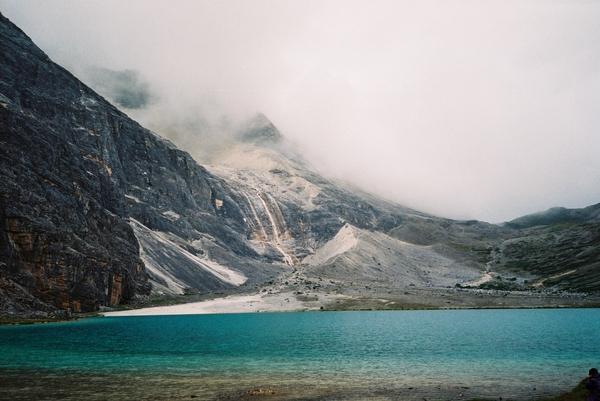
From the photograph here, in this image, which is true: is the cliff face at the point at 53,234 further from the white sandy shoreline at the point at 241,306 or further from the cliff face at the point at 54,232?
the white sandy shoreline at the point at 241,306

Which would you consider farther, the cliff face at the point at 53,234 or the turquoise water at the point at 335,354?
the cliff face at the point at 53,234

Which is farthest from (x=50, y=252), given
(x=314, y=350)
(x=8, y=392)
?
(x=8, y=392)

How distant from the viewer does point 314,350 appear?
6850 cm

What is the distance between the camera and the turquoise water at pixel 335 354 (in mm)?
47094

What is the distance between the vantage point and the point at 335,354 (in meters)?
64.0

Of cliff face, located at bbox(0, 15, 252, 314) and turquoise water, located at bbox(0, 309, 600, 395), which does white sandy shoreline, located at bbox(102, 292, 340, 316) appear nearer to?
cliff face, located at bbox(0, 15, 252, 314)

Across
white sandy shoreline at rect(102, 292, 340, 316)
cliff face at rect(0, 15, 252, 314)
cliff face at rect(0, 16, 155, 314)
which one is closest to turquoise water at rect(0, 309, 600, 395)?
cliff face at rect(0, 15, 252, 314)

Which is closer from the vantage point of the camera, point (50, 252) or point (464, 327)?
point (464, 327)

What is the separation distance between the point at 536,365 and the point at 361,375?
61.9 ft

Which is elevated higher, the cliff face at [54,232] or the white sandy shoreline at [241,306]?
the cliff face at [54,232]

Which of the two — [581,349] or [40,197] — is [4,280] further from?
[581,349]

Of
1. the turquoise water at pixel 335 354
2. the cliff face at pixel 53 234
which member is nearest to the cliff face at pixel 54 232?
the cliff face at pixel 53 234

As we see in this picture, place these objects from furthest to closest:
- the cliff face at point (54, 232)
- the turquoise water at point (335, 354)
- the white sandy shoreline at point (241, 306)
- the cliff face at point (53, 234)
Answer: the white sandy shoreline at point (241, 306), the cliff face at point (54, 232), the cliff face at point (53, 234), the turquoise water at point (335, 354)

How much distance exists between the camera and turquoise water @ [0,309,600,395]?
4709 cm
